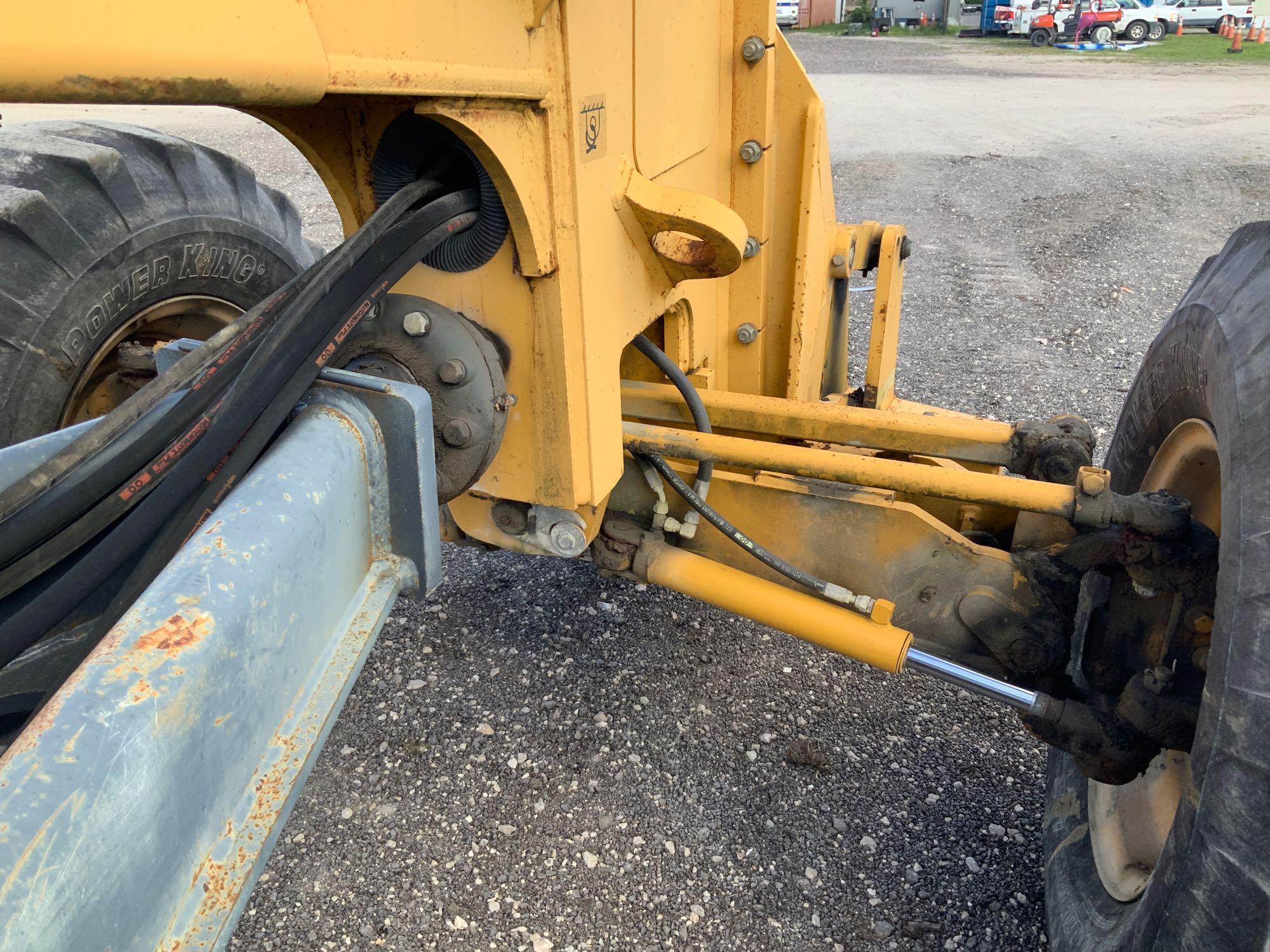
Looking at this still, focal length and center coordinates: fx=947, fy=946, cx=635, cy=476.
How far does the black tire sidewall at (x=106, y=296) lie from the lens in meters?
1.80

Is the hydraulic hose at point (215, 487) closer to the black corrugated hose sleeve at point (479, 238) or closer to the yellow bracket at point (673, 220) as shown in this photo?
the black corrugated hose sleeve at point (479, 238)

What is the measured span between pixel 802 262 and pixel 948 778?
1.28 m

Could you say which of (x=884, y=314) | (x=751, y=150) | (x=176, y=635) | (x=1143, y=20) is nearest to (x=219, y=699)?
(x=176, y=635)

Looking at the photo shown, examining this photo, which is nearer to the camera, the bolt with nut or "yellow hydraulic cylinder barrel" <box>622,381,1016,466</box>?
the bolt with nut

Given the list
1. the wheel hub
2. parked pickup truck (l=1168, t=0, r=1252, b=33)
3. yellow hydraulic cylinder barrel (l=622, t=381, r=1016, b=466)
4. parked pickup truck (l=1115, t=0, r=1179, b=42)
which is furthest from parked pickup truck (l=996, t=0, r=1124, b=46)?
the wheel hub

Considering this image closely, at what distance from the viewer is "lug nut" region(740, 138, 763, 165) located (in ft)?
7.17

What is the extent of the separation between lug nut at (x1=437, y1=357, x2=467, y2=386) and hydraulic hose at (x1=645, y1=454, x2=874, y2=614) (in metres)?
0.58

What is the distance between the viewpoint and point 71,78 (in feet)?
2.51

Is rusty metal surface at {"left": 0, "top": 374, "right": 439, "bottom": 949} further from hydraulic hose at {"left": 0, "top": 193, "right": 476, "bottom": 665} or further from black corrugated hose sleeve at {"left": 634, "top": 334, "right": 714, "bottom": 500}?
black corrugated hose sleeve at {"left": 634, "top": 334, "right": 714, "bottom": 500}

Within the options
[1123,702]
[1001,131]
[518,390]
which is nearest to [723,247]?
[518,390]

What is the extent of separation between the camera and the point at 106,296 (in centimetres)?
186

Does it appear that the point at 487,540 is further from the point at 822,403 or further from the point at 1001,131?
the point at 1001,131

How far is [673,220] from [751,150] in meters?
0.66

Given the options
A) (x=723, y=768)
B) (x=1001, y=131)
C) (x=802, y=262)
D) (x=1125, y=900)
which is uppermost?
(x=802, y=262)
